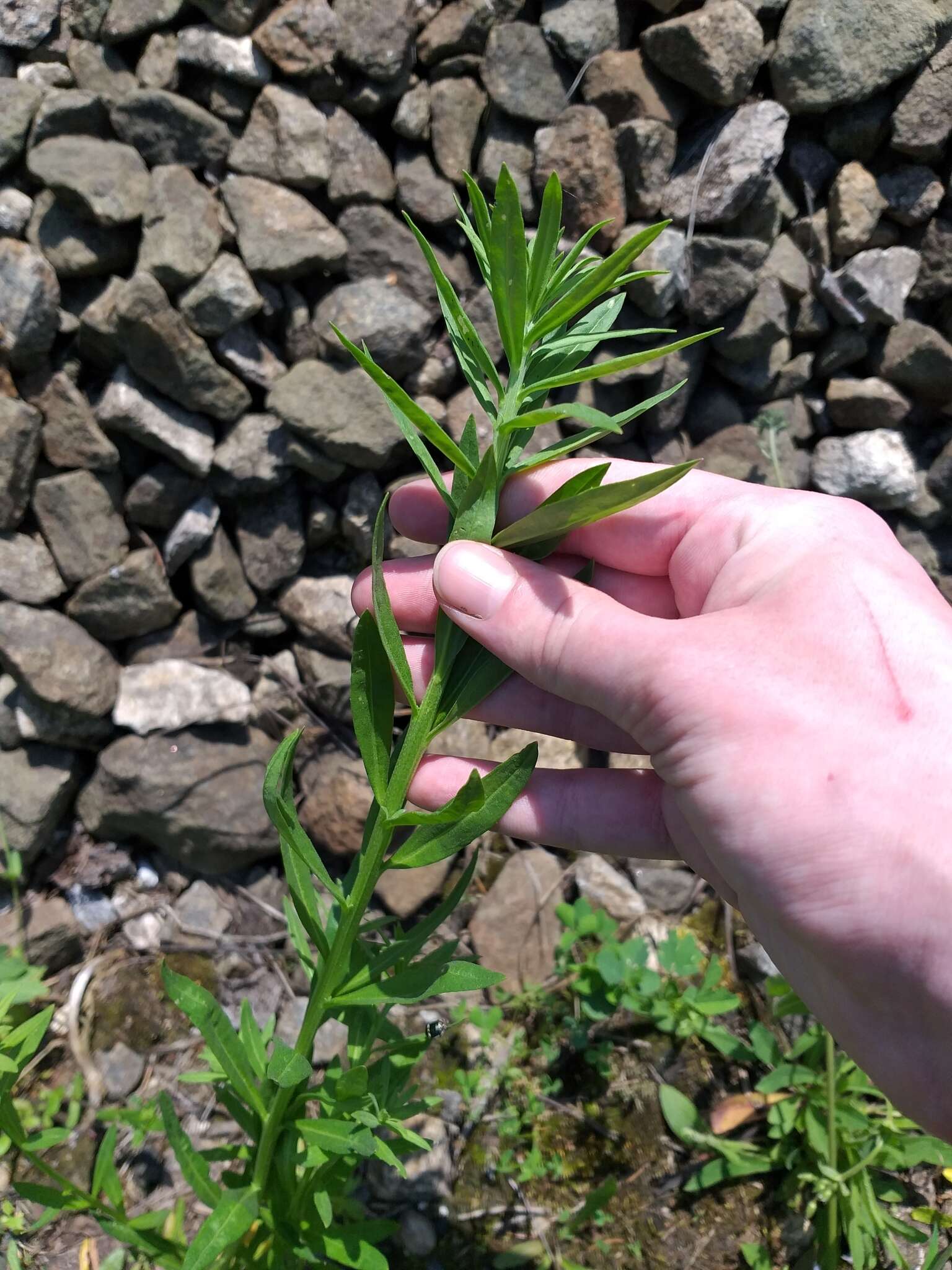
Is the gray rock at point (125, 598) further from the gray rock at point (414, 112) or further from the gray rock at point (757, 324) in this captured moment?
the gray rock at point (757, 324)

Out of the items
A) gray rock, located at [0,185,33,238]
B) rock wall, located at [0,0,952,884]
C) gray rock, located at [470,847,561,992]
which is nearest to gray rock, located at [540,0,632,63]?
rock wall, located at [0,0,952,884]

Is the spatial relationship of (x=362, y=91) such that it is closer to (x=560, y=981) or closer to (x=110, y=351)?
(x=110, y=351)

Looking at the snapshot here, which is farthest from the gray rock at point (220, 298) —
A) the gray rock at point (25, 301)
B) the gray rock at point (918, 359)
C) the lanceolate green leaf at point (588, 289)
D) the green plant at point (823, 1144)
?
the green plant at point (823, 1144)

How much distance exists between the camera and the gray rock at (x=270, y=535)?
3.17m

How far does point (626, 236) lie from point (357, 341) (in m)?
1.03

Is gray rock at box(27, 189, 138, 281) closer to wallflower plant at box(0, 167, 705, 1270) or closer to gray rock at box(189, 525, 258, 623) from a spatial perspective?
gray rock at box(189, 525, 258, 623)

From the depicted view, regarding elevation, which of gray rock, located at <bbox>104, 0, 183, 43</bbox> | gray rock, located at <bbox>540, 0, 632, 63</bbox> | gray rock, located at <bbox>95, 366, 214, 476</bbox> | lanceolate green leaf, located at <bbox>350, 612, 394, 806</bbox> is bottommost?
gray rock, located at <bbox>95, 366, 214, 476</bbox>

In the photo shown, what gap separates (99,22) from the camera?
280 centimetres

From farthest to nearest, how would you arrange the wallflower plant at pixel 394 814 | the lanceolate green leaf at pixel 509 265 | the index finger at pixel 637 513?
the index finger at pixel 637 513, the wallflower plant at pixel 394 814, the lanceolate green leaf at pixel 509 265

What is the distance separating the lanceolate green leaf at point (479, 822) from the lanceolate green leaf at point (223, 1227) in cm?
75

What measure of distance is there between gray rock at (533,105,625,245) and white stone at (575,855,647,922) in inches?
90.2

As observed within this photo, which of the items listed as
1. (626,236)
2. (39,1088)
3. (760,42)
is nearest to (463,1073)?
(39,1088)

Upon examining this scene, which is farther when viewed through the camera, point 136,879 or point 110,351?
point 136,879

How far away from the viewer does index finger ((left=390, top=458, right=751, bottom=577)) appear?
185 cm
